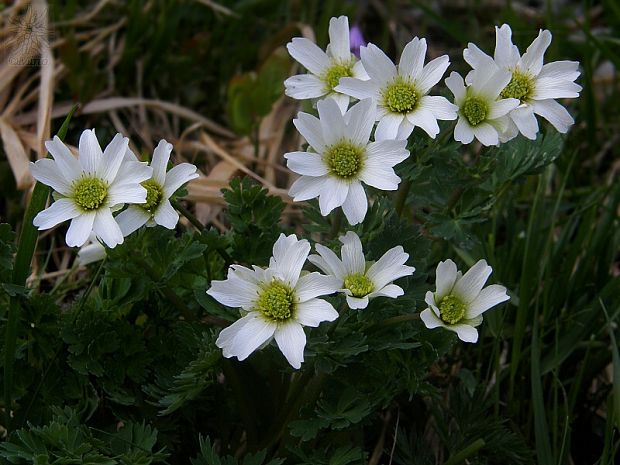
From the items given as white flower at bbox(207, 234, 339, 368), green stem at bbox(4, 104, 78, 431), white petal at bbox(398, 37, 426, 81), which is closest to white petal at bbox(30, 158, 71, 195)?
green stem at bbox(4, 104, 78, 431)

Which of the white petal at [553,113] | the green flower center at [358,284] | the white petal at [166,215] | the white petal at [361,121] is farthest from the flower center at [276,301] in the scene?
the white petal at [553,113]

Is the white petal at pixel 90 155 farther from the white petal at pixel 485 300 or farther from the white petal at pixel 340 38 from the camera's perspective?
the white petal at pixel 485 300

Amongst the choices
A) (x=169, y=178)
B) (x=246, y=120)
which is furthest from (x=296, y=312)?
(x=246, y=120)

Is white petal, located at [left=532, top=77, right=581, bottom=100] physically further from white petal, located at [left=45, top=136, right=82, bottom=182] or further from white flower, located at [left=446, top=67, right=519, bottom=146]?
white petal, located at [left=45, top=136, right=82, bottom=182]

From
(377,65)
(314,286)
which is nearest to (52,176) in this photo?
(314,286)

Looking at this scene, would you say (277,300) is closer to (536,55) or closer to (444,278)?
(444,278)
